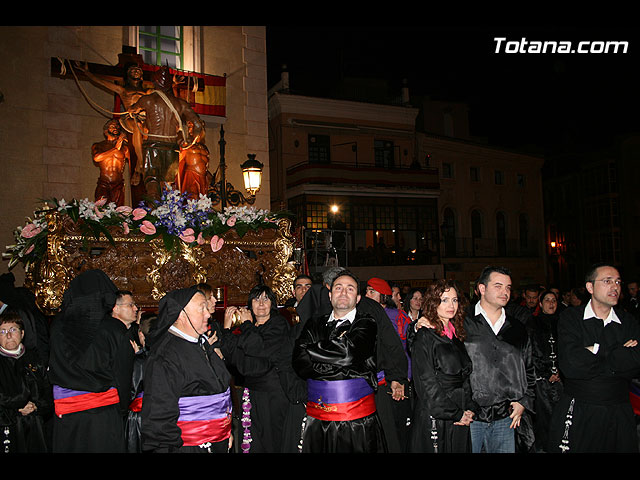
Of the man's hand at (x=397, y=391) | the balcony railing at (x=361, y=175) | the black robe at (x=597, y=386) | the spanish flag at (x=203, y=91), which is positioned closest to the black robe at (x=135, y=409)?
the man's hand at (x=397, y=391)

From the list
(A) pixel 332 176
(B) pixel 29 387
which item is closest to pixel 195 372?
(B) pixel 29 387

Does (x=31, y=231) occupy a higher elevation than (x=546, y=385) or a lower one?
higher

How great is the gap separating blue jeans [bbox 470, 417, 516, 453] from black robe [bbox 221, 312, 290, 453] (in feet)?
6.06

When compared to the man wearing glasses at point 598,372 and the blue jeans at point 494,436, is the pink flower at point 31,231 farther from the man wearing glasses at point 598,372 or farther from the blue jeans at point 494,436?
the man wearing glasses at point 598,372

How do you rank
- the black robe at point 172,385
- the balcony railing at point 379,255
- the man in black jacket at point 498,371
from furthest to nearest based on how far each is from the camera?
1. the balcony railing at point 379,255
2. the man in black jacket at point 498,371
3. the black robe at point 172,385

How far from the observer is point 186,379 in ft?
13.0

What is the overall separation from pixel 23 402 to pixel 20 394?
0.09 metres

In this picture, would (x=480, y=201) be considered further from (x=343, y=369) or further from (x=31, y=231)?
(x=343, y=369)

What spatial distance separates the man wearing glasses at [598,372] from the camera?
4.71 metres

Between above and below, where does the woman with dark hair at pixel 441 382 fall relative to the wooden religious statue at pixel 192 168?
below

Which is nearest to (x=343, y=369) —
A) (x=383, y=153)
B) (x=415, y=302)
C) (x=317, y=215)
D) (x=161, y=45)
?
(x=415, y=302)

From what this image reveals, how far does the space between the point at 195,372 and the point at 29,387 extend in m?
2.34

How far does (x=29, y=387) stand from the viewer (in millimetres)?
5273

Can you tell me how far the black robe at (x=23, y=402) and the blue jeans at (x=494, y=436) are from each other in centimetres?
416
